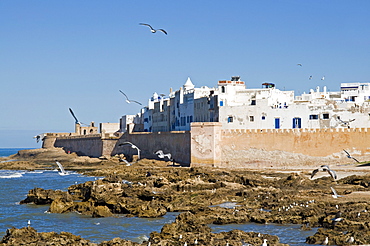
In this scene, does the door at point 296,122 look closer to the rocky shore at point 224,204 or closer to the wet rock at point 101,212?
the rocky shore at point 224,204

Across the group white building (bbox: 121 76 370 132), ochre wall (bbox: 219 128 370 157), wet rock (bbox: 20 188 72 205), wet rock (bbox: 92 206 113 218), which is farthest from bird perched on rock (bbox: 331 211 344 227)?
white building (bbox: 121 76 370 132)

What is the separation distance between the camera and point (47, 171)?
5166cm

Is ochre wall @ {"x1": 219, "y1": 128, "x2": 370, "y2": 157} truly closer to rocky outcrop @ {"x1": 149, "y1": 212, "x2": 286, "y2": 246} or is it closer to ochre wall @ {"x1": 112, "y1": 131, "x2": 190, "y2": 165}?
ochre wall @ {"x1": 112, "y1": 131, "x2": 190, "y2": 165}

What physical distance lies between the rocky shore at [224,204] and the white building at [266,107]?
680 cm

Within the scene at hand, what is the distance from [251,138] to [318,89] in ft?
61.6

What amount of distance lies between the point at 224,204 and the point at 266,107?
20310 millimetres

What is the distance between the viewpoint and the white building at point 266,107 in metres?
43.0

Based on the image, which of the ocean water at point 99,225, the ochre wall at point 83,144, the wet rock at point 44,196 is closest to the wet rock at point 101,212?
the ocean water at point 99,225

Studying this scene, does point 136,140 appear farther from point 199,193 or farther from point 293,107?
point 199,193

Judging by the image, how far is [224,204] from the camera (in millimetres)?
24250

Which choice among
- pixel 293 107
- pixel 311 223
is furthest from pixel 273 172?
pixel 311 223

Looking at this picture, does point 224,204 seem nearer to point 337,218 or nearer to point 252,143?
point 337,218

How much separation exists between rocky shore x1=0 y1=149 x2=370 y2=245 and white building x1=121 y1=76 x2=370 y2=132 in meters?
6.80

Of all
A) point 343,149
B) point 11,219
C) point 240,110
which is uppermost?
point 240,110
